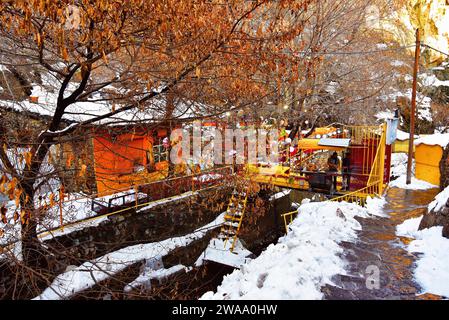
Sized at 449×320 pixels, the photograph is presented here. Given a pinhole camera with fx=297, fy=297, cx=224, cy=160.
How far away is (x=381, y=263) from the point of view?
628 centimetres

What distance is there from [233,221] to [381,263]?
10.2 meters

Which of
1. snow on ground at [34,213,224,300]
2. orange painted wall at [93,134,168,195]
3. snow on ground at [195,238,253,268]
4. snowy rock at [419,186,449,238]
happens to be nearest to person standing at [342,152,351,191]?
snowy rock at [419,186,449,238]

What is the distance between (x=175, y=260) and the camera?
1348cm

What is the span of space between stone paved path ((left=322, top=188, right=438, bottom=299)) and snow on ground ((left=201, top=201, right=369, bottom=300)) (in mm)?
224

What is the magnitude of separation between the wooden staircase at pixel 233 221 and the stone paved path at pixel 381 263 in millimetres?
6945

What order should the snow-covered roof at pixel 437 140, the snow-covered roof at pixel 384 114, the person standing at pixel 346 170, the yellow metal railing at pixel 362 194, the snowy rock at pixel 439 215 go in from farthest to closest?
the snow-covered roof at pixel 384 114 < the snow-covered roof at pixel 437 140 < the person standing at pixel 346 170 < the yellow metal railing at pixel 362 194 < the snowy rock at pixel 439 215

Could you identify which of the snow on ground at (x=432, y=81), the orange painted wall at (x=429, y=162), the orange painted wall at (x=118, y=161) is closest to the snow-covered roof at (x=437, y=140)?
the orange painted wall at (x=429, y=162)

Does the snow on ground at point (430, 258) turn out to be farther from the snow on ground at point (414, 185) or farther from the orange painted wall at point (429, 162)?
the orange painted wall at point (429, 162)

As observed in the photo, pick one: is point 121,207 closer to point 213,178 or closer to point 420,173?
point 213,178

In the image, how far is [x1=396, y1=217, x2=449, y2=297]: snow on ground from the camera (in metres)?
5.34

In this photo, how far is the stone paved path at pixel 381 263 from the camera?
5164 millimetres

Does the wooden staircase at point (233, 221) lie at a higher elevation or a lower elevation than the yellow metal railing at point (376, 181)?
lower
